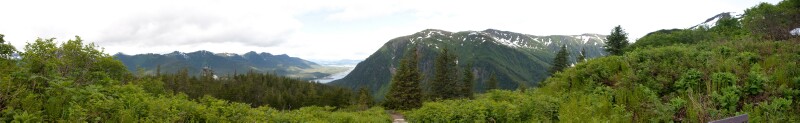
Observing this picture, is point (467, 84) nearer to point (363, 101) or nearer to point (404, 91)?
point (363, 101)

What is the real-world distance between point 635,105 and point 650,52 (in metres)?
5.55

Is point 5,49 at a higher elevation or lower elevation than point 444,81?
higher

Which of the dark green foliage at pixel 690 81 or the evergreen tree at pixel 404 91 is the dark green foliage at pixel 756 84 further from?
the evergreen tree at pixel 404 91

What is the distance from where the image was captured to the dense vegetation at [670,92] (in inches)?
271

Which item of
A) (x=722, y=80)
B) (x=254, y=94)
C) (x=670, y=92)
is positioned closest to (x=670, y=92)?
(x=670, y=92)

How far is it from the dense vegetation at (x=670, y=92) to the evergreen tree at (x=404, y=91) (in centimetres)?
3715

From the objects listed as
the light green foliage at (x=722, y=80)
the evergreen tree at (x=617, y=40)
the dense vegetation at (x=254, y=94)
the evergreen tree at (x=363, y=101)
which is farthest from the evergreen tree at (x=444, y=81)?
the light green foliage at (x=722, y=80)

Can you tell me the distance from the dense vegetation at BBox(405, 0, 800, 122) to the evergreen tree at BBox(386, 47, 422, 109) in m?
37.1

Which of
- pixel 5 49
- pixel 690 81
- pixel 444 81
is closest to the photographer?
pixel 690 81

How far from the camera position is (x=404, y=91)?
51.0 meters

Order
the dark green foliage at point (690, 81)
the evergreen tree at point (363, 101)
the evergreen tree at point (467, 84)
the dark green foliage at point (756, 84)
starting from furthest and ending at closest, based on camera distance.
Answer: the evergreen tree at point (467, 84), the evergreen tree at point (363, 101), the dark green foliage at point (690, 81), the dark green foliage at point (756, 84)

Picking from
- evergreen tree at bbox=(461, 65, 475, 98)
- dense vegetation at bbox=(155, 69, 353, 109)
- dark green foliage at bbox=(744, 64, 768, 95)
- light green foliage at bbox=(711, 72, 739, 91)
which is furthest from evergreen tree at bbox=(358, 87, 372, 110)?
dark green foliage at bbox=(744, 64, 768, 95)

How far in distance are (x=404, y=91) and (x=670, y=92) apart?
4262 centimetres

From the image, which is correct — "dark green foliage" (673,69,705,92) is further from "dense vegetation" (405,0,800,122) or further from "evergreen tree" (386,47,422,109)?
"evergreen tree" (386,47,422,109)
